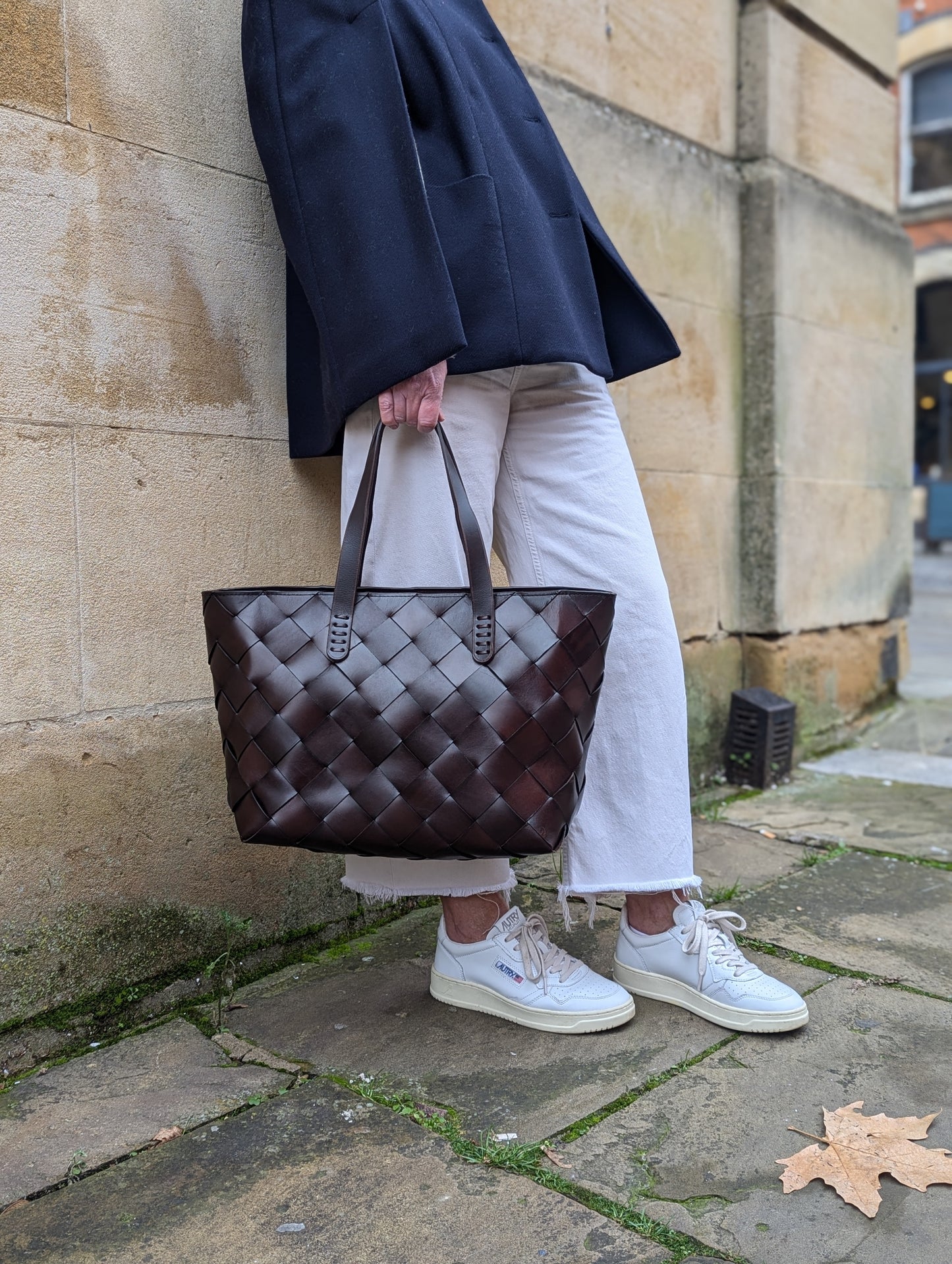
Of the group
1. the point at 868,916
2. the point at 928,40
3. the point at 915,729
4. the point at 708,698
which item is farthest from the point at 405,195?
the point at 928,40

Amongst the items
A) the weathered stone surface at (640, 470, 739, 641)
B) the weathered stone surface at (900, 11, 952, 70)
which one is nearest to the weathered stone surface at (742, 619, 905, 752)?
the weathered stone surface at (640, 470, 739, 641)

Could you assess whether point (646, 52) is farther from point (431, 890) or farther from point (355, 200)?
point (431, 890)

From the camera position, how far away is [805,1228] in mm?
1347

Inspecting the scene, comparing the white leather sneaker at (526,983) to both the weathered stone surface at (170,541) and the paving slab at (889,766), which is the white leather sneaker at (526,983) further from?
the paving slab at (889,766)

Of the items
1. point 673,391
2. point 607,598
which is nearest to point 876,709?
point 673,391

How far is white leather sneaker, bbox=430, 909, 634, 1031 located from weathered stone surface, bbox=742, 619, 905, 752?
194 centimetres

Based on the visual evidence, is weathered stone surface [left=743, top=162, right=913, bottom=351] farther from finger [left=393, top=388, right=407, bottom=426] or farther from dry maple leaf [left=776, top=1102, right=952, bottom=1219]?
dry maple leaf [left=776, top=1102, right=952, bottom=1219]

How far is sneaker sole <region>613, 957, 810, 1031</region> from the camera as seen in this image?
1828 mm

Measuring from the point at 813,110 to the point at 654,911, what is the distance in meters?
3.03

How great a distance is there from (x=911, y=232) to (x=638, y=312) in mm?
20033

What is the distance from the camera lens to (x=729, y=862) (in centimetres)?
277

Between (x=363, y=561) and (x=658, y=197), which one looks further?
(x=658, y=197)

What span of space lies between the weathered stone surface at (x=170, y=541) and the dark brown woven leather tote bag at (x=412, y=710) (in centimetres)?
38

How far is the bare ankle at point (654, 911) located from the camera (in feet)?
6.38
